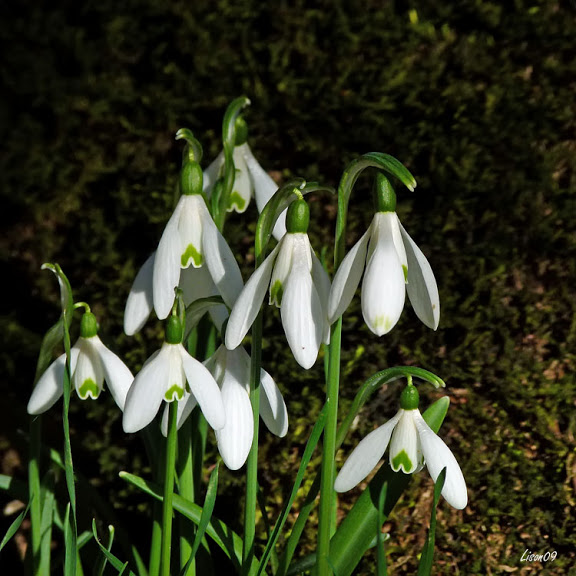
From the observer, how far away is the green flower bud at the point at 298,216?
91 centimetres

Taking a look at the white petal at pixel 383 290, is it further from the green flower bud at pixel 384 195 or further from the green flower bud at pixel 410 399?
the green flower bud at pixel 410 399

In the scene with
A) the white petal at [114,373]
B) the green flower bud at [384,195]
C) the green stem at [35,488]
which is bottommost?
the green stem at [35,488]

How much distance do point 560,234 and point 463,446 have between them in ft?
1.55

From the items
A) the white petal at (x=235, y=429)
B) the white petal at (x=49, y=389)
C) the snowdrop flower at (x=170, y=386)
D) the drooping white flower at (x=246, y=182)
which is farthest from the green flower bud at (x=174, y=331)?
the drooping white flower at (x=246, y=182)

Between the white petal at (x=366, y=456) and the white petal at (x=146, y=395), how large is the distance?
28cm

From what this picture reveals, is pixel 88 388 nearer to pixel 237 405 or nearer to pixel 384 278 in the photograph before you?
pixel 237 405

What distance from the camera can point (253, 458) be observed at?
3.41ft

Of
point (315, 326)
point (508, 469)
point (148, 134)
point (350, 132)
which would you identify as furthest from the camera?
point (148, 134)

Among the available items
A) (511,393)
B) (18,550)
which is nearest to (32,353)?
(18,550)

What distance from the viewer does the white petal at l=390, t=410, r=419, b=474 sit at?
3.20 feet

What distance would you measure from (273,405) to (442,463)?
24 centimetres

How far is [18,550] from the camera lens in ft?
5.58

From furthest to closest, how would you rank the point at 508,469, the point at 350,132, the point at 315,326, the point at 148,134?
the point at 148,134
the point at 350,132
the point at 508,469
the point at 315,326

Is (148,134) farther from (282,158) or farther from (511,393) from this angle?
(511,393)
